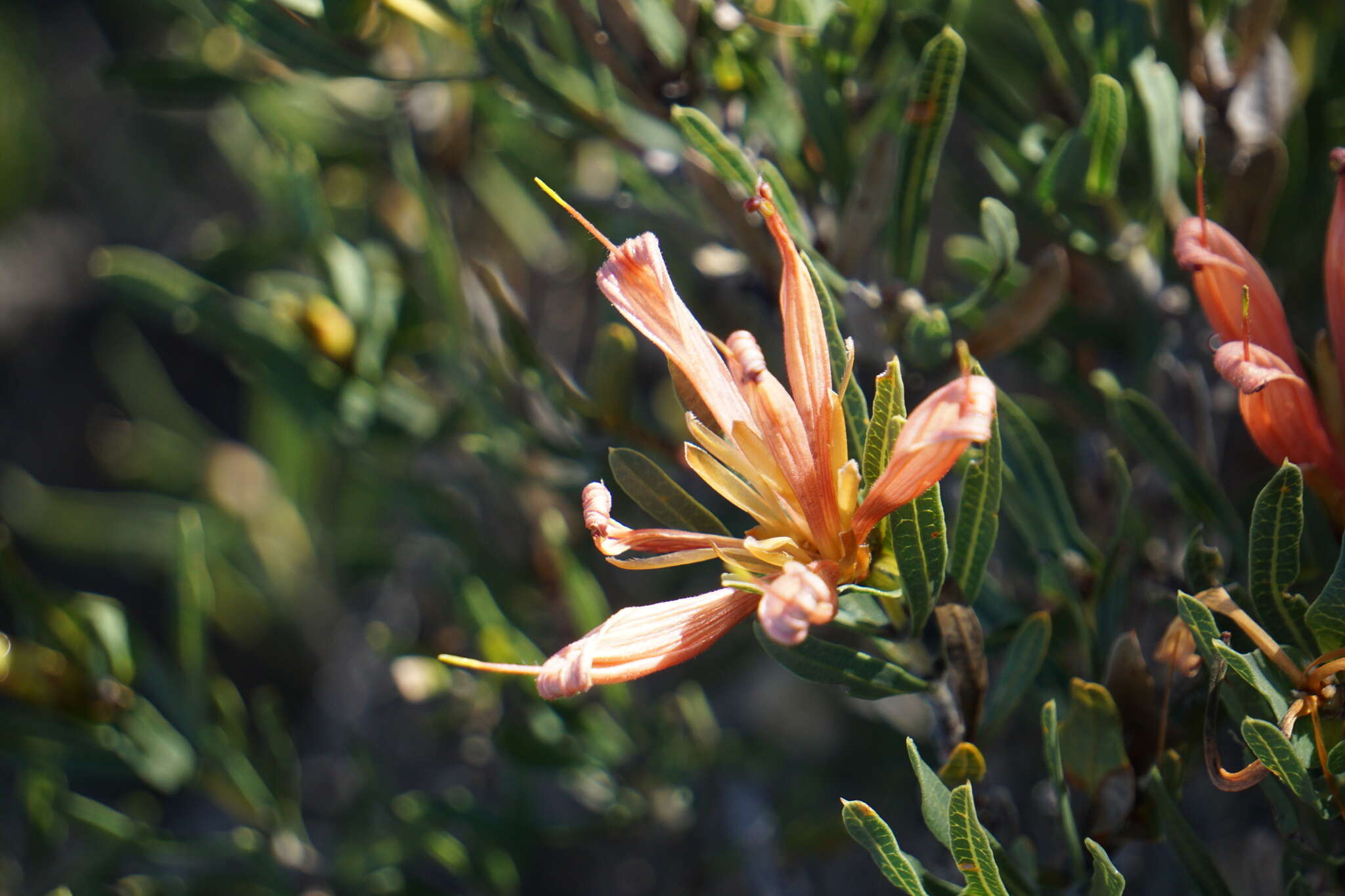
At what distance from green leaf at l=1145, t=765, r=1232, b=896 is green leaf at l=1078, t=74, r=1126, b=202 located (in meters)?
0.43

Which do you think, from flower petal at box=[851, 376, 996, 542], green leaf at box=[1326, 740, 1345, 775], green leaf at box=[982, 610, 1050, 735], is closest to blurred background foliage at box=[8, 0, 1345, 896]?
green leaf at box=[982, 610, 1050, 735]

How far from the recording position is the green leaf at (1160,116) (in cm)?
76

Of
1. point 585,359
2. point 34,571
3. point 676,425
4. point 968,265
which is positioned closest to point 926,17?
point 968,265

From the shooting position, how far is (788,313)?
56 cm

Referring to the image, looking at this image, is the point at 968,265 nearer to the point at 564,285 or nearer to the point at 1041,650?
the point at 1041,650

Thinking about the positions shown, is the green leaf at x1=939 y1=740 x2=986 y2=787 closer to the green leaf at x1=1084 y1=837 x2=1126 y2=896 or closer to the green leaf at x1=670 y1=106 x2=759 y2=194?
the green leaf at x1=1084 y1=837 x2=1126 y2=896

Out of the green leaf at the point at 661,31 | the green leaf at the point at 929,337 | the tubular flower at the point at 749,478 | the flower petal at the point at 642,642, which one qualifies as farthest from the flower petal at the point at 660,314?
the green leaf at the point at 661,31

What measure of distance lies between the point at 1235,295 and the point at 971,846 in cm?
37

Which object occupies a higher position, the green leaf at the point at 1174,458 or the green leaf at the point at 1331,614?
the green leaf at the point at 1331,614

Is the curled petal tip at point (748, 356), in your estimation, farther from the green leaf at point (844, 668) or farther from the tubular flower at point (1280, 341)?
the tubular flower at point (1280, 341)

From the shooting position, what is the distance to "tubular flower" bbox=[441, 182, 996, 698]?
0.53 meters

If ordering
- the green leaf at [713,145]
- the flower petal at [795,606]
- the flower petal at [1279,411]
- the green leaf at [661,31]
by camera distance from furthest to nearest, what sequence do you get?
1. the green leaf at [661,31]
2. the green leaf at [713,145]
3. the flower petal at [1279,411]
4. the flower petal at [795,606]

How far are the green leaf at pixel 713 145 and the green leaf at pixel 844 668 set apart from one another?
1.01ft

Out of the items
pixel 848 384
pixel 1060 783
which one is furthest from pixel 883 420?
pixel 1060 783
